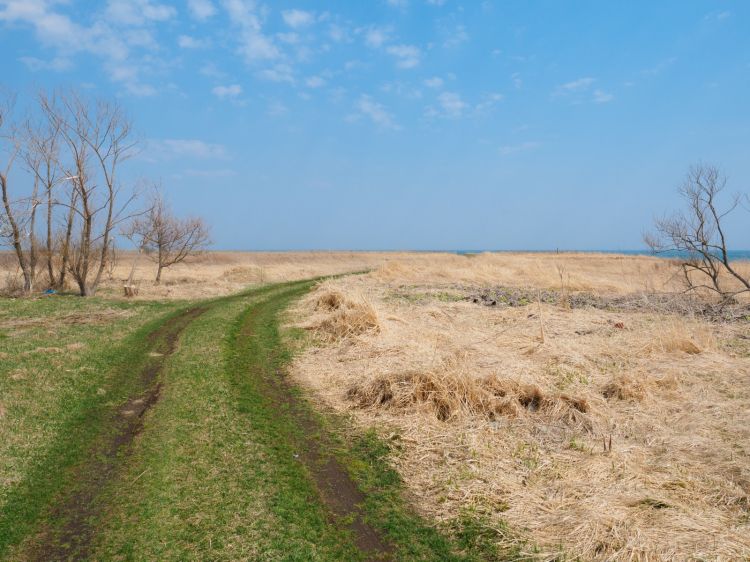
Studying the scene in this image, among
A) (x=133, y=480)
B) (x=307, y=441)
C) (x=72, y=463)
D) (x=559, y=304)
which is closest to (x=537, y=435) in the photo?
(x=307, y=441)

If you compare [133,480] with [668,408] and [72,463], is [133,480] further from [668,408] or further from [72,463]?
[668,408]

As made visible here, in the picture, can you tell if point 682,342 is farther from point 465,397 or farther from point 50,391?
point 50,391

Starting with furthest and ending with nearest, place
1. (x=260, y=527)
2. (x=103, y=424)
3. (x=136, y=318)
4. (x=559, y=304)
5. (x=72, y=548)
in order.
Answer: (x=559, y=304)
(x=136, y=318)
(x=103, y=424)
(x=260, y=527)
(x=72, y=548)

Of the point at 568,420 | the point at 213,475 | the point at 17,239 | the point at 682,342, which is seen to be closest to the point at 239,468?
the point at 213,475

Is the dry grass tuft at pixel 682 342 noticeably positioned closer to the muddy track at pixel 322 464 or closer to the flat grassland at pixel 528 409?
the flat grassland at pixel 528 409

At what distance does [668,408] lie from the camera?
25.9 ft

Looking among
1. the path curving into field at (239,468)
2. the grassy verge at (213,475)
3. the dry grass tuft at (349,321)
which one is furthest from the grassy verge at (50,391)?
the dry grass tuft at (349,321)

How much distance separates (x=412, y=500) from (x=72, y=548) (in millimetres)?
3603

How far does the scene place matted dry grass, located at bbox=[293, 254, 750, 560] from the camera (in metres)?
4.86

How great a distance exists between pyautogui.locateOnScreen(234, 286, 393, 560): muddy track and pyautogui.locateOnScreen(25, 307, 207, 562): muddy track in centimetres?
219

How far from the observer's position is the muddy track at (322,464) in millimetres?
4922

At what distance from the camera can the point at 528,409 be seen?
25.8ft

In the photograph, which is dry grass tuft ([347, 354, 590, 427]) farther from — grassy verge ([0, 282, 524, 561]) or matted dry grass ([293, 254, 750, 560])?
grassy verge ([0, 282, 524, 561])

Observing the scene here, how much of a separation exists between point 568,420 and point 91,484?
22.4 feet
